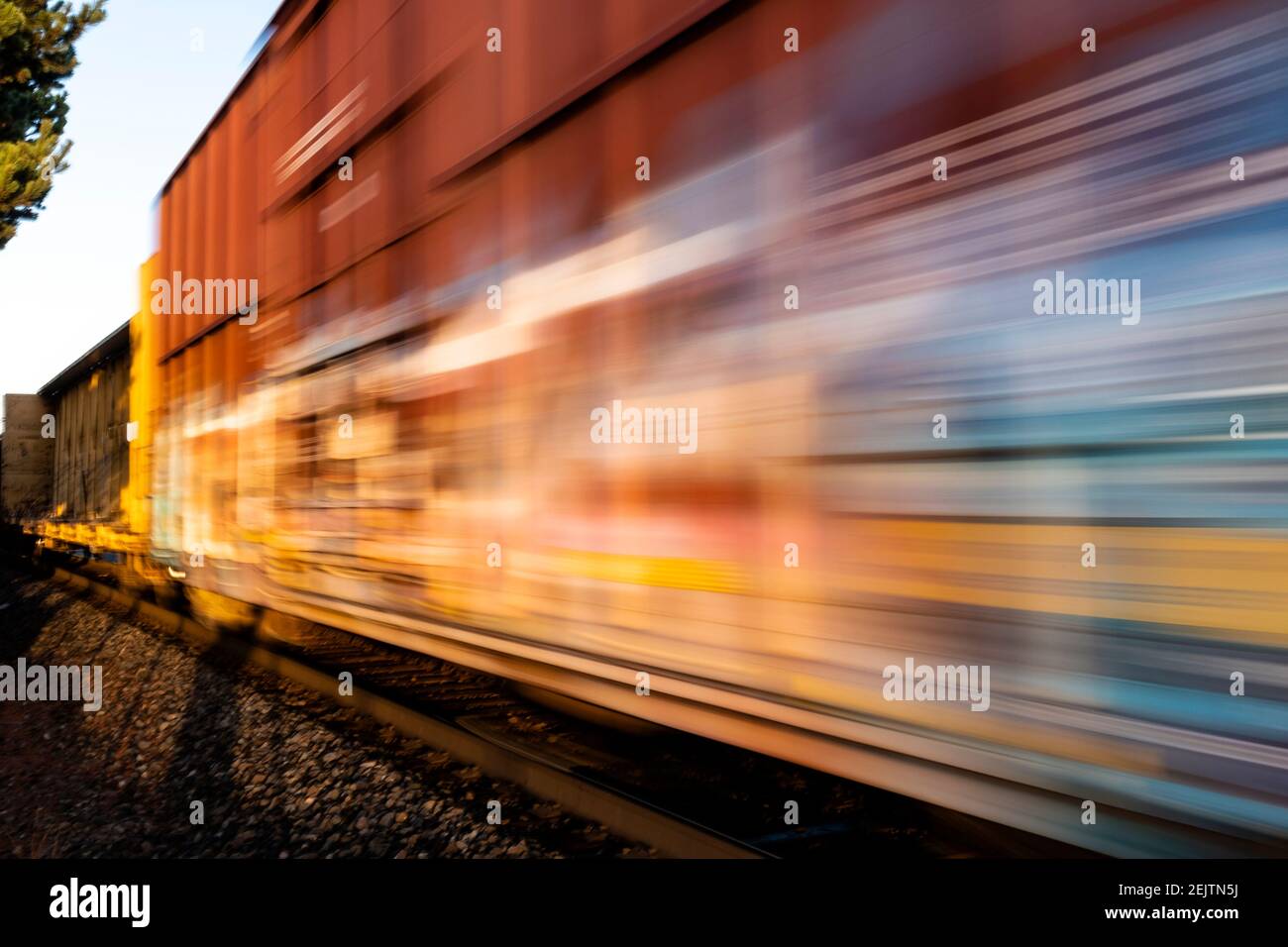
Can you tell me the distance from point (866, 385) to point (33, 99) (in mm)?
19382

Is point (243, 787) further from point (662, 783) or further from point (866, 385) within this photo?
point (866, 385)

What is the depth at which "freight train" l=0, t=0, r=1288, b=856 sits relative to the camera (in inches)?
66.4

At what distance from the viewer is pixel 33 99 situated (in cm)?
1616

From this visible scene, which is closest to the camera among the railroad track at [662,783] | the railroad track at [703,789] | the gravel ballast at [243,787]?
the railroad track at [703,789]

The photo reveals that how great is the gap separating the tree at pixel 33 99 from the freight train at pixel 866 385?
50.4ft

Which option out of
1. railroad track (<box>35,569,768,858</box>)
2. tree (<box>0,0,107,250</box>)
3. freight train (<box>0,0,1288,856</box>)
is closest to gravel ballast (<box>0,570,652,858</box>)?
railroad track (<box>35,569,768,858</box>)

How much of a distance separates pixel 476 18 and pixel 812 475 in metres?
2.71

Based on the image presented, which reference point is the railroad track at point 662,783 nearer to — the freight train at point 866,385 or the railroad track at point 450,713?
the railroad track at point 450,713

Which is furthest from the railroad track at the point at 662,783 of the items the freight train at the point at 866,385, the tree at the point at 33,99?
the tree at the point at 33,99

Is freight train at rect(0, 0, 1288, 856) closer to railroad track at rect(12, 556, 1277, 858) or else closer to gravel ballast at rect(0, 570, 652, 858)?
railroad track at rect(12, 556, 1277, 858)

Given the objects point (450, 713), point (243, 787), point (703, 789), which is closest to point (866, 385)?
point (703, 789)

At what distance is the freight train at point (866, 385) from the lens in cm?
169

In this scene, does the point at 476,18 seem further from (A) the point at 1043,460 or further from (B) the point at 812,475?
(A) the point at 1043,460
